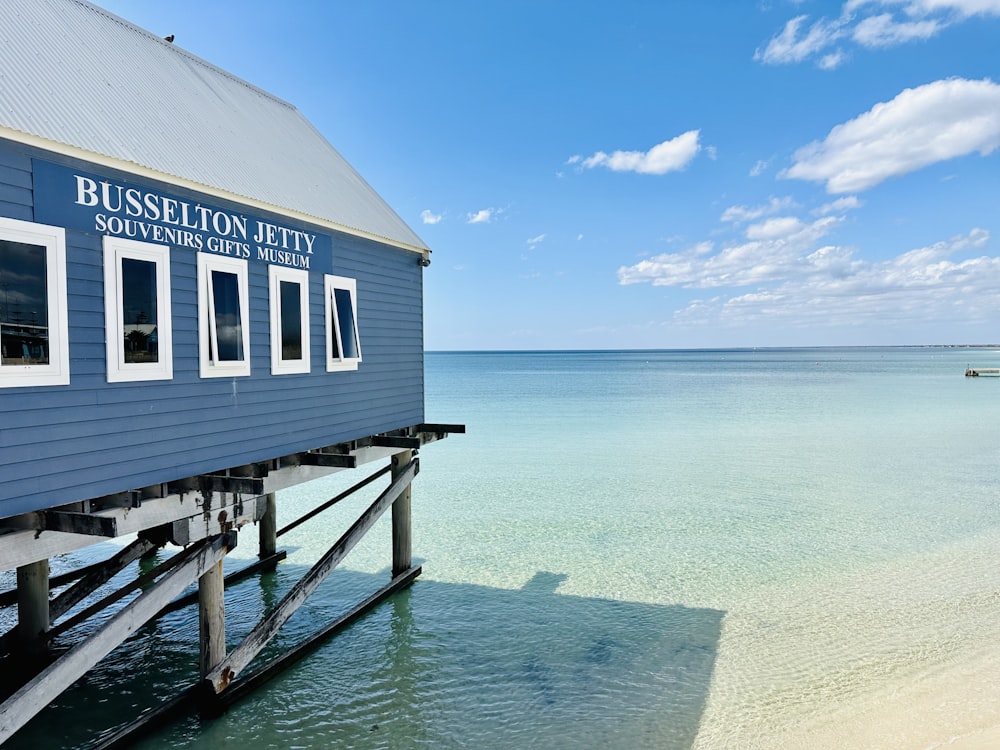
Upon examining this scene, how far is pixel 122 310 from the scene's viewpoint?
21.5 feet

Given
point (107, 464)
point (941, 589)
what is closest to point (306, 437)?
point (107, 464)

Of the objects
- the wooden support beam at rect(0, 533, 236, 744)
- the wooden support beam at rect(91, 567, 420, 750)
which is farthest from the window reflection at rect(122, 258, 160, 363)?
the wooden support beam at rect(91, 567, 420, 750)

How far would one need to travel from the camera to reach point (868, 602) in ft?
40.2

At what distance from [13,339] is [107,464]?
140 cm

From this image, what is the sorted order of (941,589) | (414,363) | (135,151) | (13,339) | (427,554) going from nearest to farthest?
1. (13,339)
2. (135,151)
3. (414,363)
4. (941,589)
5. (427,554)

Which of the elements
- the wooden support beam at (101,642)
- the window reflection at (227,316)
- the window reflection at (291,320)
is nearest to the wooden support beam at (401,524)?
the window reflection at (291,320)

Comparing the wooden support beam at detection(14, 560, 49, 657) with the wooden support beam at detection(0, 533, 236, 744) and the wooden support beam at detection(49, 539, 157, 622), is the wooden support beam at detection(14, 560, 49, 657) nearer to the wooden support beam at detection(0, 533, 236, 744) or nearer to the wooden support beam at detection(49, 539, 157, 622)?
the wooden support beam at detection(49, 539, 157, 622)

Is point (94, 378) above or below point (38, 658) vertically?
above

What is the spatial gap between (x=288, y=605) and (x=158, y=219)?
5.29 metres

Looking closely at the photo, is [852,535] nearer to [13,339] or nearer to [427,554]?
[427,554]

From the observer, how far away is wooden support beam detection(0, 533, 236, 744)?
579cm

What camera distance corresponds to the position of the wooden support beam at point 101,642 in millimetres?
5793

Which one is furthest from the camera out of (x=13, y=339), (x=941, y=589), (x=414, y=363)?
(x=941, y=589)

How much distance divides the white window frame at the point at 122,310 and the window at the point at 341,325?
2605 mm
